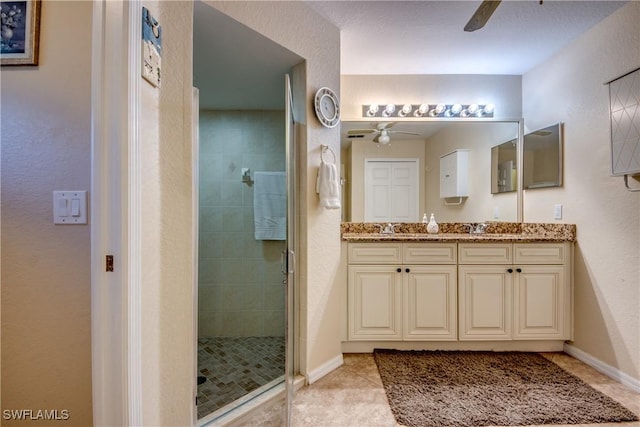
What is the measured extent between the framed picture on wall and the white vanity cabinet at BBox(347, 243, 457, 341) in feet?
6.37

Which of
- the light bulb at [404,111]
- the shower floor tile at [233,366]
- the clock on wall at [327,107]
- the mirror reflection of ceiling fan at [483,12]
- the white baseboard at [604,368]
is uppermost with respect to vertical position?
the mirror reflection of ceiling fan at [483,12]

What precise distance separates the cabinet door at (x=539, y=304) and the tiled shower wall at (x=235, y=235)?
1.98 meters

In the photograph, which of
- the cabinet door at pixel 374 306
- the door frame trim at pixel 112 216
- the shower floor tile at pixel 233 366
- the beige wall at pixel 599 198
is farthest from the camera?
the cabinet door at pixel 374 306

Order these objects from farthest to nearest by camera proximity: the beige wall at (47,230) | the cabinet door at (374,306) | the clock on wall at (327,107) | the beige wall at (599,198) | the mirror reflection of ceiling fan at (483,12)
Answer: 1. the cabinet door at (374,306)
2. the clock on wall at (327,107)
3. the beige wall at (599,198)
4. the mirror reflection of ceiling fan at (483,12)
5. the beige wall at (47,230)

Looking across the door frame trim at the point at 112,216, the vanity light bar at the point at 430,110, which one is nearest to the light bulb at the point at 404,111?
the vanity light bar at the point at 430,110

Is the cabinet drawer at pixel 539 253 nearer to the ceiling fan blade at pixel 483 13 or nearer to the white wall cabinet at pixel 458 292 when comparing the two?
the white wall cabinet at pixel 458 292

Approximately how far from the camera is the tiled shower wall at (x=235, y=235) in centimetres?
267

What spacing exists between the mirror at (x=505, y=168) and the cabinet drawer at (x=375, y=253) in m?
1.26

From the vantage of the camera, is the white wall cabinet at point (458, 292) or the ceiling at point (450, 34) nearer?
the ceiling at point (450, 34)

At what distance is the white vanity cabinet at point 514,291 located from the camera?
7.33 feet

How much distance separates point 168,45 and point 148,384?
1234mm

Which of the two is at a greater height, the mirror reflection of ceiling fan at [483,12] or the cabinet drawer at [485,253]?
the mirror reflection of ceiling fan at [483,12]

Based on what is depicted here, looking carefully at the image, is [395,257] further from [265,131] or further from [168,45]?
[168,45]

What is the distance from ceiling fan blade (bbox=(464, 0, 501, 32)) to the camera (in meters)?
1.45
